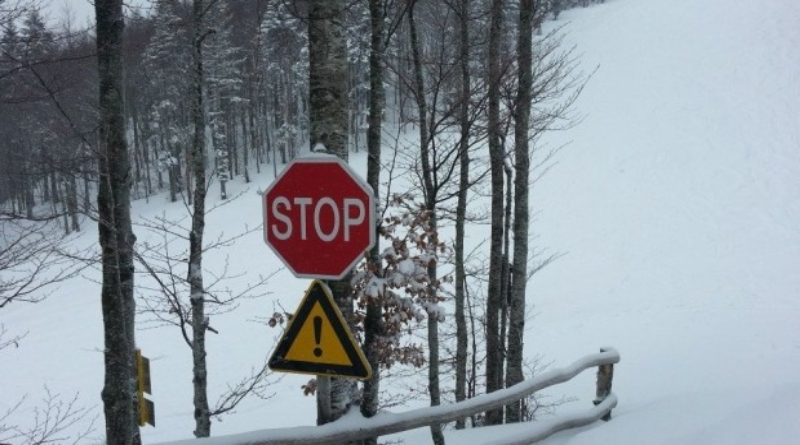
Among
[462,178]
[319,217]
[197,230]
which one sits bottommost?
[197,230]

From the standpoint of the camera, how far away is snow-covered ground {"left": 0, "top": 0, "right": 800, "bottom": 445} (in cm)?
958

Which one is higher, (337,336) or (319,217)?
(319,217)

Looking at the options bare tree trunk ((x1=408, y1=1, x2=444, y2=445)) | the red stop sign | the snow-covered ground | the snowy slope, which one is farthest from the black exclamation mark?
bare tree trunk ((x1=408, y1=1, x2=444, y2=445))

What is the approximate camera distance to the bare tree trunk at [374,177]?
5.30m

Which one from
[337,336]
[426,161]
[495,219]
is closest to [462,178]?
[495,219]

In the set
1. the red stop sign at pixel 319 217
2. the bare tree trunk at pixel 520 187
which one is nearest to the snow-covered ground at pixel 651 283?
the bare tree trunk at pixel 520 187

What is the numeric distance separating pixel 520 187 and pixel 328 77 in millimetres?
5862

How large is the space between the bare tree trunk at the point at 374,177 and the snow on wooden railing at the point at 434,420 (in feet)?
2.63

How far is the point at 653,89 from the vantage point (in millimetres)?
46344

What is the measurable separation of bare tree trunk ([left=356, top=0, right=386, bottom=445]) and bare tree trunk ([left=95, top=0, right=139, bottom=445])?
301cm

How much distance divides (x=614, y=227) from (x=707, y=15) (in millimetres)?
47069

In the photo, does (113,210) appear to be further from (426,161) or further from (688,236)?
(688,236)

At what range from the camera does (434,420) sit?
13.6 feet

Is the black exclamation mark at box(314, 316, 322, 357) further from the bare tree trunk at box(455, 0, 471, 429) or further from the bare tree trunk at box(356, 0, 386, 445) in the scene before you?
the bare tree trunk at box(455, 0, 471, 429)
